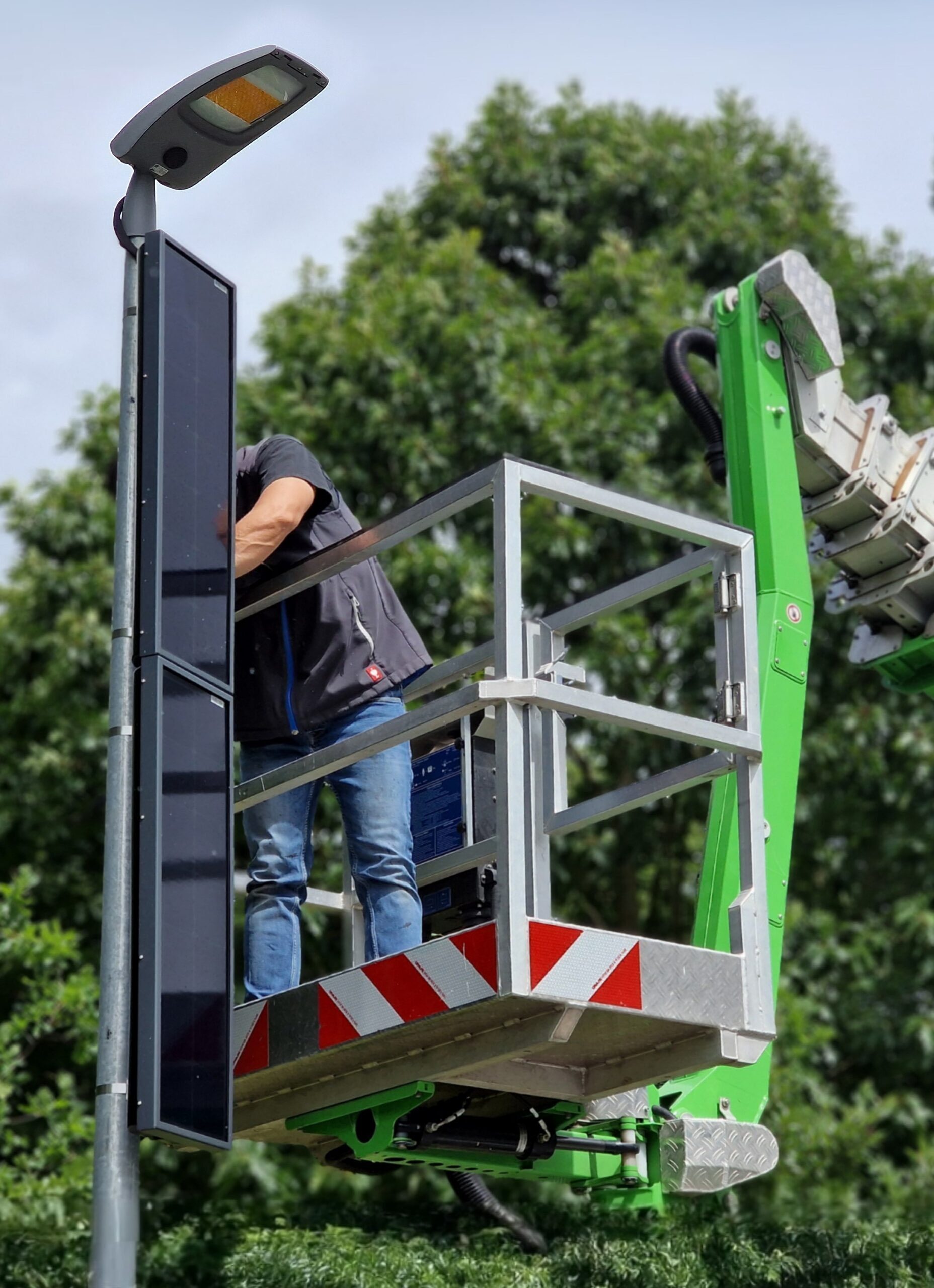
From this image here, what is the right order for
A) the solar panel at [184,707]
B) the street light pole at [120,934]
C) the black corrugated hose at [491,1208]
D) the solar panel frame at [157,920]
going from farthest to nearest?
the black corrugated hose at [491,1208] < the solar panel at [184,707] < the solar panel frame at [157,920] < the street light pole at [120,934]

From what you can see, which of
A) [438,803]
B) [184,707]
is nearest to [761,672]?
[438,803]

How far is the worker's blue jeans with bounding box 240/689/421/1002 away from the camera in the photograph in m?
5.38

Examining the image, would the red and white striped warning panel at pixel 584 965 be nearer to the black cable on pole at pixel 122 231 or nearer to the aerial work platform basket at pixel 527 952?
the aerial work platform basket at pixel 527 952

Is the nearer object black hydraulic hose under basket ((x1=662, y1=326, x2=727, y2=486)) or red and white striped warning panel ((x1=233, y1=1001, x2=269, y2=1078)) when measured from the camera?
red and white striped warning panel ((x1=233, y1=1001, x2=269, y2=1078))

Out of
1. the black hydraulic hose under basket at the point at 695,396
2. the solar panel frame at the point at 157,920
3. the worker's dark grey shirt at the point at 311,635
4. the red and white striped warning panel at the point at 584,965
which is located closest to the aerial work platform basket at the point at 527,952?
the red and white striped warning panel at the point at 584,965

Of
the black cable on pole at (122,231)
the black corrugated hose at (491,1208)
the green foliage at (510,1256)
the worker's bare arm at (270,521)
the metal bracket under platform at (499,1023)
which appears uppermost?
the black cable on pole at (122,231)

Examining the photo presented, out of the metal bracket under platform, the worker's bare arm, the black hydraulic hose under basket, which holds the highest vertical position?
the black hydraulic hose under basket

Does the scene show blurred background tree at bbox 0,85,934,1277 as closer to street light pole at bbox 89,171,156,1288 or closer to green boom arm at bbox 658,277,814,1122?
green boom arm at bbox 658,277,814,1122

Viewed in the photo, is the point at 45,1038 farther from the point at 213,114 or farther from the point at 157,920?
the point at 213,114

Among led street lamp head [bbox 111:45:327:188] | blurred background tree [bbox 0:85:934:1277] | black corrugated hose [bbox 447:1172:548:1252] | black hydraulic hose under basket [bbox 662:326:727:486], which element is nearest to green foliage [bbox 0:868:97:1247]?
blurred background tree [bbox 0:85:934:1277]

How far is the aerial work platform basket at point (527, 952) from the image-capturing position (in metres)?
4.70

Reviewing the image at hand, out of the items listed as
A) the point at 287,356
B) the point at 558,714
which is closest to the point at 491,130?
the point at 287,356

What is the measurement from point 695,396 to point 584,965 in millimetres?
3333

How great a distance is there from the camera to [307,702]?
18.3ft
